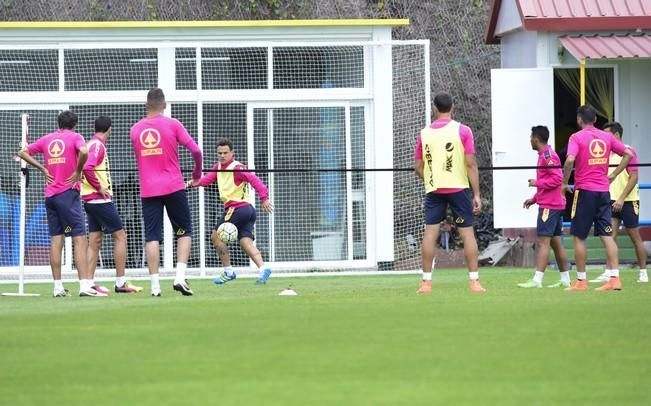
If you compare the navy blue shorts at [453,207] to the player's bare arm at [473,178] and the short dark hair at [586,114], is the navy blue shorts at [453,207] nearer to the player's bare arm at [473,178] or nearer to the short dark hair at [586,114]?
the player's bare arm at [473,178]

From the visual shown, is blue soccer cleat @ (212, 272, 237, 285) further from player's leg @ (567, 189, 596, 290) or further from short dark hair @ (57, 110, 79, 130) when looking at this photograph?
player's leg @ (567, 189, 596, 290)

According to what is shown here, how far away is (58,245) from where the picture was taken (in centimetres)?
1728

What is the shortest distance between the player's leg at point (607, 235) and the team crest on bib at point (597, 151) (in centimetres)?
36

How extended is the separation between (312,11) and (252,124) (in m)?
7.24

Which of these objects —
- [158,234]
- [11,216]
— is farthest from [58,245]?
[11,216]

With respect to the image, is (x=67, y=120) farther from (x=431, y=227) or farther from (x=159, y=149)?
(x=431, y=227)

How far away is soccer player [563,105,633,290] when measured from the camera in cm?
1609

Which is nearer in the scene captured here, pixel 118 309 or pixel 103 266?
pixel 118 309

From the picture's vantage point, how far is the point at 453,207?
15672mm

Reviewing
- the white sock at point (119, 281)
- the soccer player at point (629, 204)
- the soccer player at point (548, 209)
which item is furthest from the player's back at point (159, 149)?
the soccer player at point (629, 204)

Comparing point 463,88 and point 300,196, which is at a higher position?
point 463,88

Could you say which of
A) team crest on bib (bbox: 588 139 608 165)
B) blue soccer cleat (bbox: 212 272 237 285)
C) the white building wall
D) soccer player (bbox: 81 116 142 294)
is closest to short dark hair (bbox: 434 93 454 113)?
team crest on bib (bbox: 588 139 608 165)

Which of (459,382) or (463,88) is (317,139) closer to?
(463,88)

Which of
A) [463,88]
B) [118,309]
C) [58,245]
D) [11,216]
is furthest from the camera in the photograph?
[463,88]
